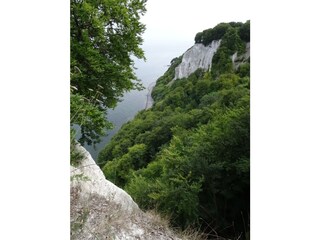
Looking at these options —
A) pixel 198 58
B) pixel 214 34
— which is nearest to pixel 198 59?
pixel 198 58

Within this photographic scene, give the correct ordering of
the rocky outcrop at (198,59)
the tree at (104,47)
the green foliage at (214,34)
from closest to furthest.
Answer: the tree at (104,47)
the green foliage at (214,34)
the rocky outcrop at (198,59)

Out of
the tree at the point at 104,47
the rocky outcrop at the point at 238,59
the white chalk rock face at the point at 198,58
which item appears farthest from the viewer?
the white chalk rock face at the point at 198,58

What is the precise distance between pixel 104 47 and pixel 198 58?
33.1 m

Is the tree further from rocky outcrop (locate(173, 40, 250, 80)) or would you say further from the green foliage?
the green foliage

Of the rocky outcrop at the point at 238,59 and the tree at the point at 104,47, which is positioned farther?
the rocky outcrop at the point at 238,59

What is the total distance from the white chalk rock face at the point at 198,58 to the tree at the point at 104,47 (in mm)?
27830

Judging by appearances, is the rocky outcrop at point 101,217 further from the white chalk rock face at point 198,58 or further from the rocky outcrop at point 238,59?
the white chalk rock face at point 198,58

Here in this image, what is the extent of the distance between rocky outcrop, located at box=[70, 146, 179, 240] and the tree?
1.02m

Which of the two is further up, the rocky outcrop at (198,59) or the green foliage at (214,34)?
the green foliage at (214,34)

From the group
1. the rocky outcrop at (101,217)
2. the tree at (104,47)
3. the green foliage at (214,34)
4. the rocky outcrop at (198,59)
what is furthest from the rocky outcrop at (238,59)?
the rocky outcrop at (101,217)

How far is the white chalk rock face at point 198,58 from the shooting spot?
117ft

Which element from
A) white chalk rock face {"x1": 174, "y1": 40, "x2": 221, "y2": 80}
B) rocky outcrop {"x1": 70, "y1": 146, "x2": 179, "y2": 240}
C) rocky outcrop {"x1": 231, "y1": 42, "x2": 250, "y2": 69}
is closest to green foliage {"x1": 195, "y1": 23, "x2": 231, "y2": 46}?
white chalk rock face {"x1": 174, "y1": 40, "x2": 221, "y2": 80}
